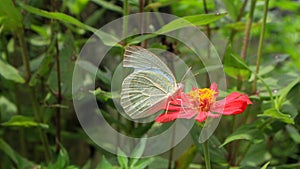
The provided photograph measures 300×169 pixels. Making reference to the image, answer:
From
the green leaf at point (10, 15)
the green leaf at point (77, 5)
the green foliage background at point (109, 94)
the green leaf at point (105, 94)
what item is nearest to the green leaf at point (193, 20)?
the green foliage background at point (109, 94)

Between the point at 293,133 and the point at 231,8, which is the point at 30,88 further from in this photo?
the point at 293,133

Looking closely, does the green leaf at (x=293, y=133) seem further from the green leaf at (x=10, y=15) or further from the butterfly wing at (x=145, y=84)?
the green leaf at (x=10, y=15)

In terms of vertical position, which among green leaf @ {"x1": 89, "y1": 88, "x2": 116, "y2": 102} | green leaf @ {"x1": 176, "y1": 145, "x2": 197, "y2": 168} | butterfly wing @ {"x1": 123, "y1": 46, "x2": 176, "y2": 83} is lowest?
green leaf @ {"x1": 176, "y1": 145, "x2": 197, "y2": 168}

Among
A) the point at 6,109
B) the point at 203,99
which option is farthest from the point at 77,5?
the point at 203,99

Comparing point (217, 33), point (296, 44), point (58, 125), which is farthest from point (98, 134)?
point (296, 44)

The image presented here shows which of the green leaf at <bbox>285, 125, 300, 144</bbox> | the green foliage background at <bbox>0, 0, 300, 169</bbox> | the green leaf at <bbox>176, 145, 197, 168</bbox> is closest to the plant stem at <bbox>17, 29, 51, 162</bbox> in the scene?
the green foliage background at <bbox>0, 0, 300, 169</bbox>

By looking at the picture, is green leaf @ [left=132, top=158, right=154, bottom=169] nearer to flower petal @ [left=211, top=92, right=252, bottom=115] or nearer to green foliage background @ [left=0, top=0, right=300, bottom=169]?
green foliage background @ [left=0, top=0, right=300, bottom=169]
